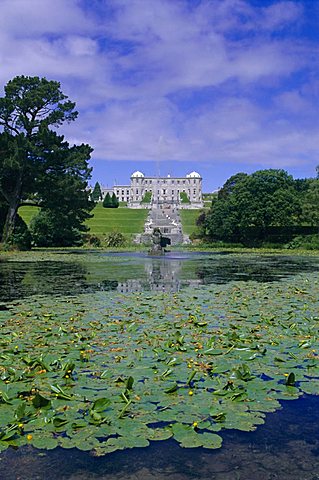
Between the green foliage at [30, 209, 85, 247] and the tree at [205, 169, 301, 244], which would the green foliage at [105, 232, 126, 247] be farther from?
the tree at [205, 169, 301, 244]

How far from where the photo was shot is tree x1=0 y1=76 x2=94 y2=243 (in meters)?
32.7

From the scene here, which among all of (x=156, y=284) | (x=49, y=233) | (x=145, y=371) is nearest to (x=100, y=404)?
(x=145, y=371)

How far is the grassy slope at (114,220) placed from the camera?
213 feet

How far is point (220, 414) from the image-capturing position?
3.75m

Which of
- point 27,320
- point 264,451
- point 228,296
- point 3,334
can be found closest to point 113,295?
point 228,296

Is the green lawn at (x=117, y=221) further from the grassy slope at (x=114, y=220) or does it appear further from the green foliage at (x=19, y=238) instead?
the green foliage at (x=19, y=238)

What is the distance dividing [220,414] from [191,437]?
43 centimetres

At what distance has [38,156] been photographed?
111 ft

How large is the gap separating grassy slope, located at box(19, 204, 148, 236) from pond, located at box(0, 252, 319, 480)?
50701mm

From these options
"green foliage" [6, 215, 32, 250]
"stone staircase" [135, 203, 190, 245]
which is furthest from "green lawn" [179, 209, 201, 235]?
"green foliage" [6, 215, 32, 250]

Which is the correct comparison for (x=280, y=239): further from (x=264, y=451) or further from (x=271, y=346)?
(x=264, y=451)

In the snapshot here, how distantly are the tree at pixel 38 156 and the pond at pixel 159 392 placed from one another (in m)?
25.8

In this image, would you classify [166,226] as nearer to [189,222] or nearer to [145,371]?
[189,222]

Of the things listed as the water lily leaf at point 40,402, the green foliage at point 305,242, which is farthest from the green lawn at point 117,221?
the water lily leaf at point 40,402
